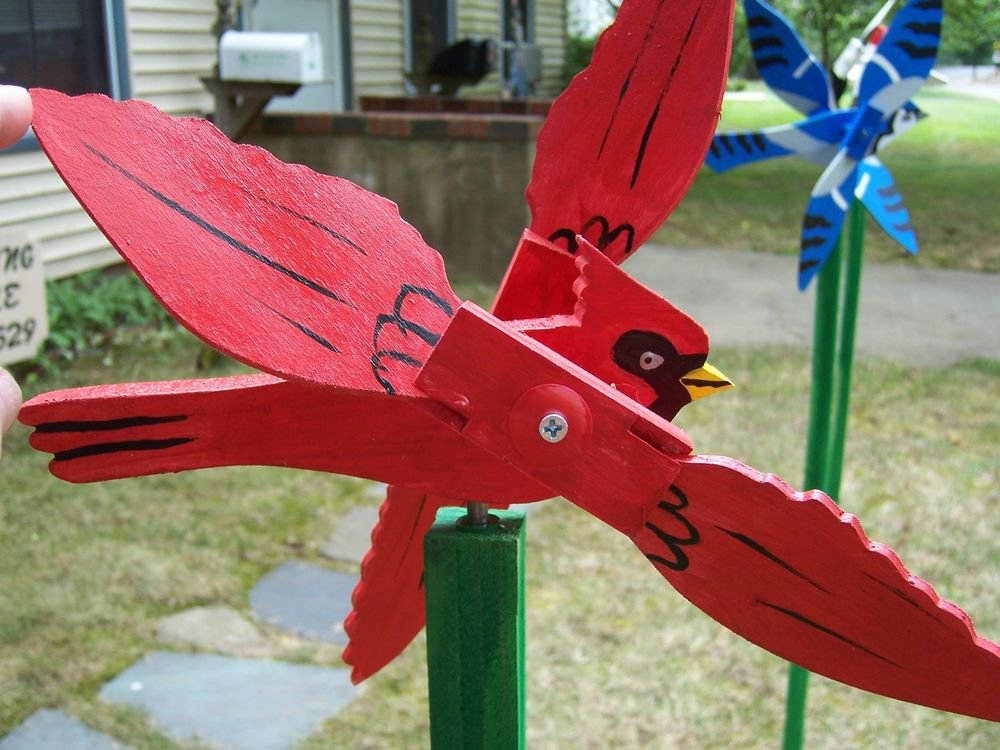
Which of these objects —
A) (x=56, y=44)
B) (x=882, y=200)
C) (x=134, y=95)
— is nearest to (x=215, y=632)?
(x=882, y=200)

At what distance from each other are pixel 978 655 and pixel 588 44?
13.7 m

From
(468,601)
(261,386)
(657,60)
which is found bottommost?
(468,601)

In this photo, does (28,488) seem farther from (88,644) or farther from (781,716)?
(781,716)

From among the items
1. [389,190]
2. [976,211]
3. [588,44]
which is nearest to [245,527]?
[389,190]

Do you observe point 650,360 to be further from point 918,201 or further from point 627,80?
point 918,201

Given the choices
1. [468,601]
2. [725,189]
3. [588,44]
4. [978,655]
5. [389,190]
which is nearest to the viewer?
[978,655]

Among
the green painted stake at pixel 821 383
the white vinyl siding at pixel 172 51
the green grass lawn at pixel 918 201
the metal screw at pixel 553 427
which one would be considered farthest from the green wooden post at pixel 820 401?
the green grass lawn at pixel 918 201

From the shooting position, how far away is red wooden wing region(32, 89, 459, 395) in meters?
0.61

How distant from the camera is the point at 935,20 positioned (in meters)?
1.69


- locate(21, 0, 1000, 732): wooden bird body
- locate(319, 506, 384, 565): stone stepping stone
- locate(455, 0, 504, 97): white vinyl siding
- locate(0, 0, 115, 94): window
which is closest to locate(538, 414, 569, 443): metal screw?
locate(21, 0, 1000, 732): wooden bird body

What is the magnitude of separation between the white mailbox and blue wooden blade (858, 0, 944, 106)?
334 centimetres

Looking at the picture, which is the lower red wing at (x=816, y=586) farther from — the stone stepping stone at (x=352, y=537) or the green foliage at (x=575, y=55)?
the green foliage at (x=575, y=55)

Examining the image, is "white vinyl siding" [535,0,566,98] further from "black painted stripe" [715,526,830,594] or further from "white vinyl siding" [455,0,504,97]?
"black painted stripe" [715,526,830,594]

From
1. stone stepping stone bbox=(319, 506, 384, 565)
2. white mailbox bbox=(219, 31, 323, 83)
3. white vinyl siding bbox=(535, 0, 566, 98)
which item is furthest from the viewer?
white vinyl siding bbox=(535, 0, 566, 98)
